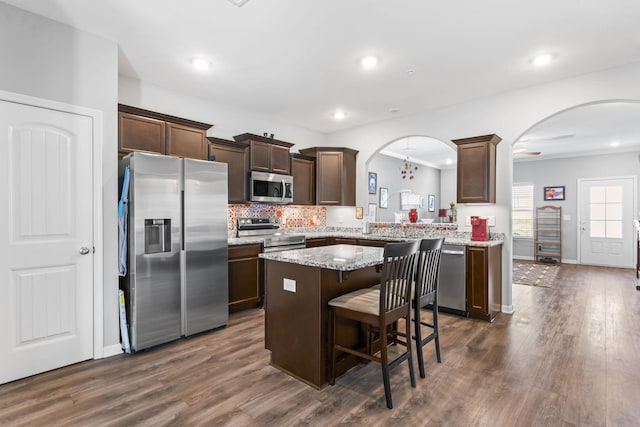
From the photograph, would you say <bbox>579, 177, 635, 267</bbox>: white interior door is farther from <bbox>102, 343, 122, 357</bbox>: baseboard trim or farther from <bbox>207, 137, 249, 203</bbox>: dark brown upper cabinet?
<bbox>102, 343, 122, 357</bbox>: baseboard trim

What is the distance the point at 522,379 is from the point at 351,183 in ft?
12.8

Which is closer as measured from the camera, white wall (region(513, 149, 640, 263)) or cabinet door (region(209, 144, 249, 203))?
cabinet door (region(209, 144, 249, 203))

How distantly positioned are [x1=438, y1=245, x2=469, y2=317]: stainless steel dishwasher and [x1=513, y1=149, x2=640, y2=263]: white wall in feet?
20.0

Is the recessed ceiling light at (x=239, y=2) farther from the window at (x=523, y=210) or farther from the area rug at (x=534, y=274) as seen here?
the window at (x=523, y=210)

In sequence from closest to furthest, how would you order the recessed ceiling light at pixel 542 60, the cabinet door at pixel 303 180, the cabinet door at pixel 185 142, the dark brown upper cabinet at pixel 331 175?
the recessed ceiling light at pixel 542 60 < the cabinet door at pixel 185 142 < the cabinet door at pixel 303 180 < the dark brown upper cabinet at pixel 331 175

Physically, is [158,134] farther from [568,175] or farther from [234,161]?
[568,175]

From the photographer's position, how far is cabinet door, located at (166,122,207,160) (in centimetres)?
381

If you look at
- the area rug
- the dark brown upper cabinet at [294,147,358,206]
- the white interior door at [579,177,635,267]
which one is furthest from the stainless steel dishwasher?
the white interior door at [579,177,635,267]

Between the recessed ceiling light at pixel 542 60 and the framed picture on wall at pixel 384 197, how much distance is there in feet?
16.0

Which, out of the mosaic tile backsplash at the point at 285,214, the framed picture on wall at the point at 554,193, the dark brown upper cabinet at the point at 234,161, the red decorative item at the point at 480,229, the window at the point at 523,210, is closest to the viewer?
the red decorative item at the point at 480,229

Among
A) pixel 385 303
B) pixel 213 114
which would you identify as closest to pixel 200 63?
pixel 213 114

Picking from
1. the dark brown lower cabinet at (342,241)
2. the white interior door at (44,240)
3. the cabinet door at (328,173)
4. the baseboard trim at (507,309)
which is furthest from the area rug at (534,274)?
the white interior door at (44,240)

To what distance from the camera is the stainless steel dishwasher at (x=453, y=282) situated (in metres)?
3.98

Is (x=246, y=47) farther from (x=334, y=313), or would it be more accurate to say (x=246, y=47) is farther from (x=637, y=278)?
(x=637, y=278)
